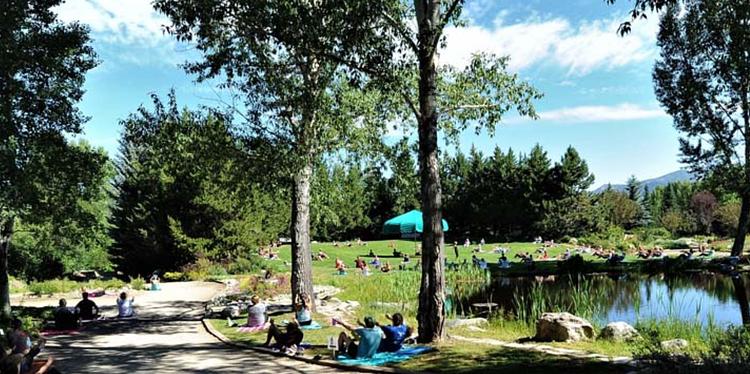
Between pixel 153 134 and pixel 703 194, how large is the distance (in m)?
60.1

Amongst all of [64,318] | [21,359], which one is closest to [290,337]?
[21,359]

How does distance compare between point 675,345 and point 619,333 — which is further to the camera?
point 619,333

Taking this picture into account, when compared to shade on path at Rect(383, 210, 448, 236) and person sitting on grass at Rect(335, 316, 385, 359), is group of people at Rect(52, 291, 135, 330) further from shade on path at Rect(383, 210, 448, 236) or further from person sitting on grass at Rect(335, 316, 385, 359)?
shade on path at Rect(383, 210, 448, 236)

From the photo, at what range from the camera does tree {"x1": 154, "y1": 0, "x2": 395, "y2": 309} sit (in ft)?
35.4

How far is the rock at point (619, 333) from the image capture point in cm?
1085

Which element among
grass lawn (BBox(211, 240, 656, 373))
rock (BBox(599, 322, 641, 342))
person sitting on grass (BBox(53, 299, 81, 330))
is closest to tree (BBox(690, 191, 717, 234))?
grass lawn (BBox(211, 240, 656, 373))

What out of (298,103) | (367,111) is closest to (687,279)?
(367,111)

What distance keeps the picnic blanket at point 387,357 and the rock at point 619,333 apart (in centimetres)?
358

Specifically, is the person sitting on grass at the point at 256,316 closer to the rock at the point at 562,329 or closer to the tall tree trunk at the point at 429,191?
the tall tree trunk at the point at 429,191

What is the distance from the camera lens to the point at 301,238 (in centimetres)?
1537

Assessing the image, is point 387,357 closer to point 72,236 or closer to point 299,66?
point 299,66

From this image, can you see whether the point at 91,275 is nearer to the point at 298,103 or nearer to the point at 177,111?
the point at 177,111

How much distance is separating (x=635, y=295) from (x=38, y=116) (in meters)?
19.2

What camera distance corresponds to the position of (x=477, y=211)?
6309 centimetres
